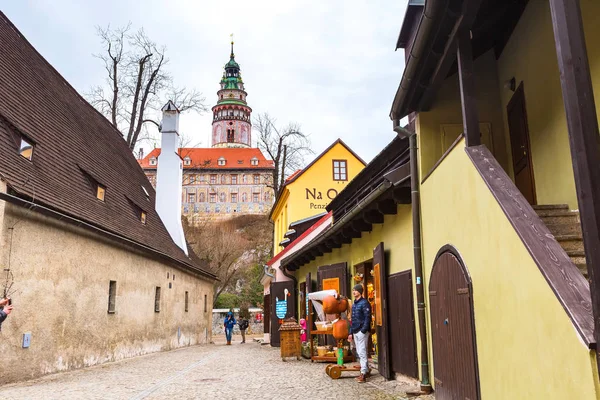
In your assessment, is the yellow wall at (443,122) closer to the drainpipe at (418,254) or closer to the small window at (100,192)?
the drainpipe at (418,254)

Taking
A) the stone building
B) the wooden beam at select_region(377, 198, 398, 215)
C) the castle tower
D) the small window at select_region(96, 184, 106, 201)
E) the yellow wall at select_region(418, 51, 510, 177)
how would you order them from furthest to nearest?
the castle tower → the small window at select_region(96, 184, 106, 201) → the stone building → the wooden beam at select_region(377, 198, 398, 215) → the yellow wall at select_region(418, 51, 510, 177)

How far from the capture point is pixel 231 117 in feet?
341

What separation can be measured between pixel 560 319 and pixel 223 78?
10838cm

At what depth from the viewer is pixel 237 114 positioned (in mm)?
104062

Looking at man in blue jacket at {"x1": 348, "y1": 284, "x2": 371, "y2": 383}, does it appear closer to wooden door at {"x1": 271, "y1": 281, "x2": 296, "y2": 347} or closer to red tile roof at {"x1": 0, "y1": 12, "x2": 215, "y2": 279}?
red tile roof at {"x1": 0, "y1": 12, "x2": 215, "y2": 279}

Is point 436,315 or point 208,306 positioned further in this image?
point 208,306

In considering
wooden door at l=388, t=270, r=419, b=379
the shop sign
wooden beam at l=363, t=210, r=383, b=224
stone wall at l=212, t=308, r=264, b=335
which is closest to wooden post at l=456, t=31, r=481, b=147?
wooden door at l=388, t=270, r=419, b=379

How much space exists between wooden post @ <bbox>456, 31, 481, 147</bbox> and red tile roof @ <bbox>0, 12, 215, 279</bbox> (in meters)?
7.50

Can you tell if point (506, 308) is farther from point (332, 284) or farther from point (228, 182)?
point (228, 182)

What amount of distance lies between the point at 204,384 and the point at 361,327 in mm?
2821

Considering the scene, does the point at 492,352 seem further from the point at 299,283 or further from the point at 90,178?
the point at 299,283

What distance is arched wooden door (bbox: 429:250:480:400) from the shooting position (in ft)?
17.9

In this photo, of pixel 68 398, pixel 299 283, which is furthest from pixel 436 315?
pixel 299 283

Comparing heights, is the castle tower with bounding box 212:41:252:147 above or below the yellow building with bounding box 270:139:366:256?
above
